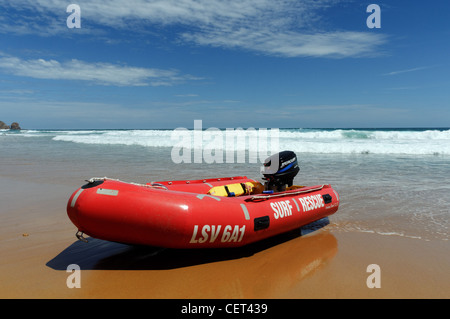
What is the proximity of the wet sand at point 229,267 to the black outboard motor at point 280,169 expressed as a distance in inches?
35.6

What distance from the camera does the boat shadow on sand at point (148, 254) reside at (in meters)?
3.26

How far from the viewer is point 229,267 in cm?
330

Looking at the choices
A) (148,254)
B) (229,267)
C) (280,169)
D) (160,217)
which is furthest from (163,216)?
(280,169)

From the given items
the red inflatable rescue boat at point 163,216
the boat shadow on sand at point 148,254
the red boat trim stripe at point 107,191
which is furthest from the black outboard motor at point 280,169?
the red boat trim stripe at point 107,191

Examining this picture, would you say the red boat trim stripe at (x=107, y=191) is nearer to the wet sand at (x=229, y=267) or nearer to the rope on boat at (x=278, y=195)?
the wet sand at (x=229, y=267)

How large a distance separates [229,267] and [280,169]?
201cm

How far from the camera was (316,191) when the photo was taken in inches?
186

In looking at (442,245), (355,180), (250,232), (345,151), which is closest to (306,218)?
(250,232)

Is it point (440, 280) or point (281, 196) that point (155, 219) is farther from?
point (440, 280)

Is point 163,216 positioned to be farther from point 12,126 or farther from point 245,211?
point 12,126

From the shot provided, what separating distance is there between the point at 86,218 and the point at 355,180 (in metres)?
6.60

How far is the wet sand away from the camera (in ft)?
9.21

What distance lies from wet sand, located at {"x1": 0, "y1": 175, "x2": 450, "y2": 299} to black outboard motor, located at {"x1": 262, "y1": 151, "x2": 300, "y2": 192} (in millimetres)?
904
